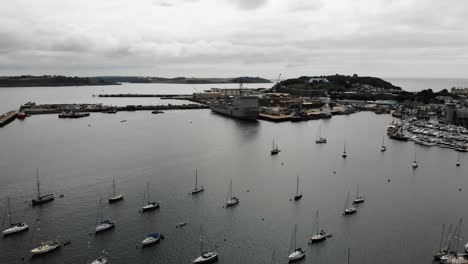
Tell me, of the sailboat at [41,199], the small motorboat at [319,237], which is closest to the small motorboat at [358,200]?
the small motorboat at [319,237]

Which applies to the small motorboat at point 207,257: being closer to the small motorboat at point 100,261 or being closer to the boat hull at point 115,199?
the small motorboat at point 100,261

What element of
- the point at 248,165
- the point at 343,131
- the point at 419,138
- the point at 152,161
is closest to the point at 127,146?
the point at 152,161

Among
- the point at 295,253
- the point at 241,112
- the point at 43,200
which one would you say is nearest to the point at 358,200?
the point at 295,253

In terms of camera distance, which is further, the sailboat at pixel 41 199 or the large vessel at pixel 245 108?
the large vessel at pixel 245 108

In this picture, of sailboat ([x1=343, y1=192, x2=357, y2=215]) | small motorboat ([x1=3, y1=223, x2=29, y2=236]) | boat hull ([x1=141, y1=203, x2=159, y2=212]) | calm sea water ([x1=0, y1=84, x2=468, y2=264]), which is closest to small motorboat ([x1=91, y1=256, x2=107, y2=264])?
calm sea water ([x1=0, y1=84, x2=468, y2=264])

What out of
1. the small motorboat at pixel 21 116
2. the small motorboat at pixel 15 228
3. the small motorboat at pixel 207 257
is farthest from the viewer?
the small motorboat at pixel 21 116

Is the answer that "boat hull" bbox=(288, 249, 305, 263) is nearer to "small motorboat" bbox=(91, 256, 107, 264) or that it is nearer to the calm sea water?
the calm sea water

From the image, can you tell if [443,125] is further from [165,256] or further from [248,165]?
[165,256]
